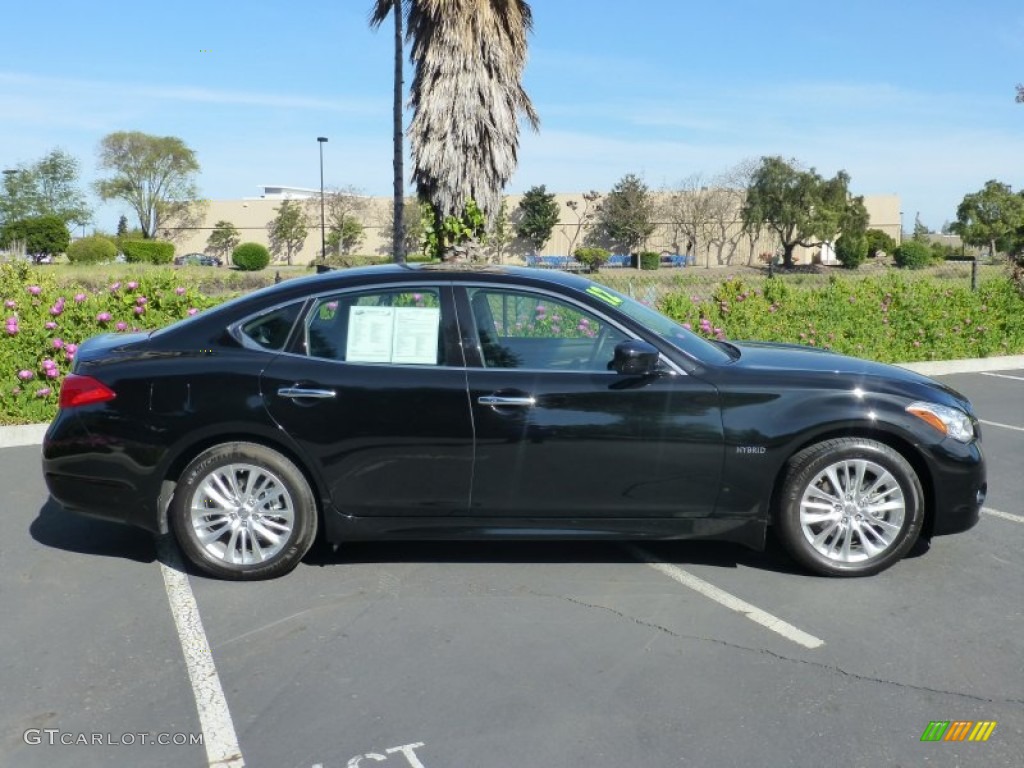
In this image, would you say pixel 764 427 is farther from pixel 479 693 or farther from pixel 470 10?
pixel 470 10

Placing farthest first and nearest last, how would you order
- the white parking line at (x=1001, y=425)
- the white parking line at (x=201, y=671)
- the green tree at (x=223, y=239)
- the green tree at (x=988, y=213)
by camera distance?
the green tree at (x=223, y=239)
the green tree at (x=988, y=213)
the white parking line at (x=1001, y=425)
the white parking line at (x=201, y=671)

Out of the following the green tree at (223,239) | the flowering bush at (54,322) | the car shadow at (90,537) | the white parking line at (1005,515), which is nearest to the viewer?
the car shadow at (90,537)

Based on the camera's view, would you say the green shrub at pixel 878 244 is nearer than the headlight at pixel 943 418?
No

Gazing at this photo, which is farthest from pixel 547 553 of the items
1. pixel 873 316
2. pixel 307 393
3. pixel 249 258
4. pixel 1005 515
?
pixel 249 258

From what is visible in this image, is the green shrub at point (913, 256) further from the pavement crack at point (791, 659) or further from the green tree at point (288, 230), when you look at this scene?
the pavement crack at point (791, 659)

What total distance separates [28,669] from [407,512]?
5.91 ft

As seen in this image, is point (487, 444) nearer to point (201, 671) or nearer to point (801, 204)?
point (201, 671)

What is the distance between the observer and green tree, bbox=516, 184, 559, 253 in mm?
62750

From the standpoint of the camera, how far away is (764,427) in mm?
4805

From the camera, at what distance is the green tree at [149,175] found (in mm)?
73625

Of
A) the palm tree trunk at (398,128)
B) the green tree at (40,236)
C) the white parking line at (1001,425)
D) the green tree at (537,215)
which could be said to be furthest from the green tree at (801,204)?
the white parking line at (1001,425)

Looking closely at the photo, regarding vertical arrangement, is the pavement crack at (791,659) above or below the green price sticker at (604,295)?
below

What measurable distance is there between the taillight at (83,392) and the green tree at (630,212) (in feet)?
179

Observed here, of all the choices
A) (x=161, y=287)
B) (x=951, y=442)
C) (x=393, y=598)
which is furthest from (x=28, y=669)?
(x=161, y=287)
